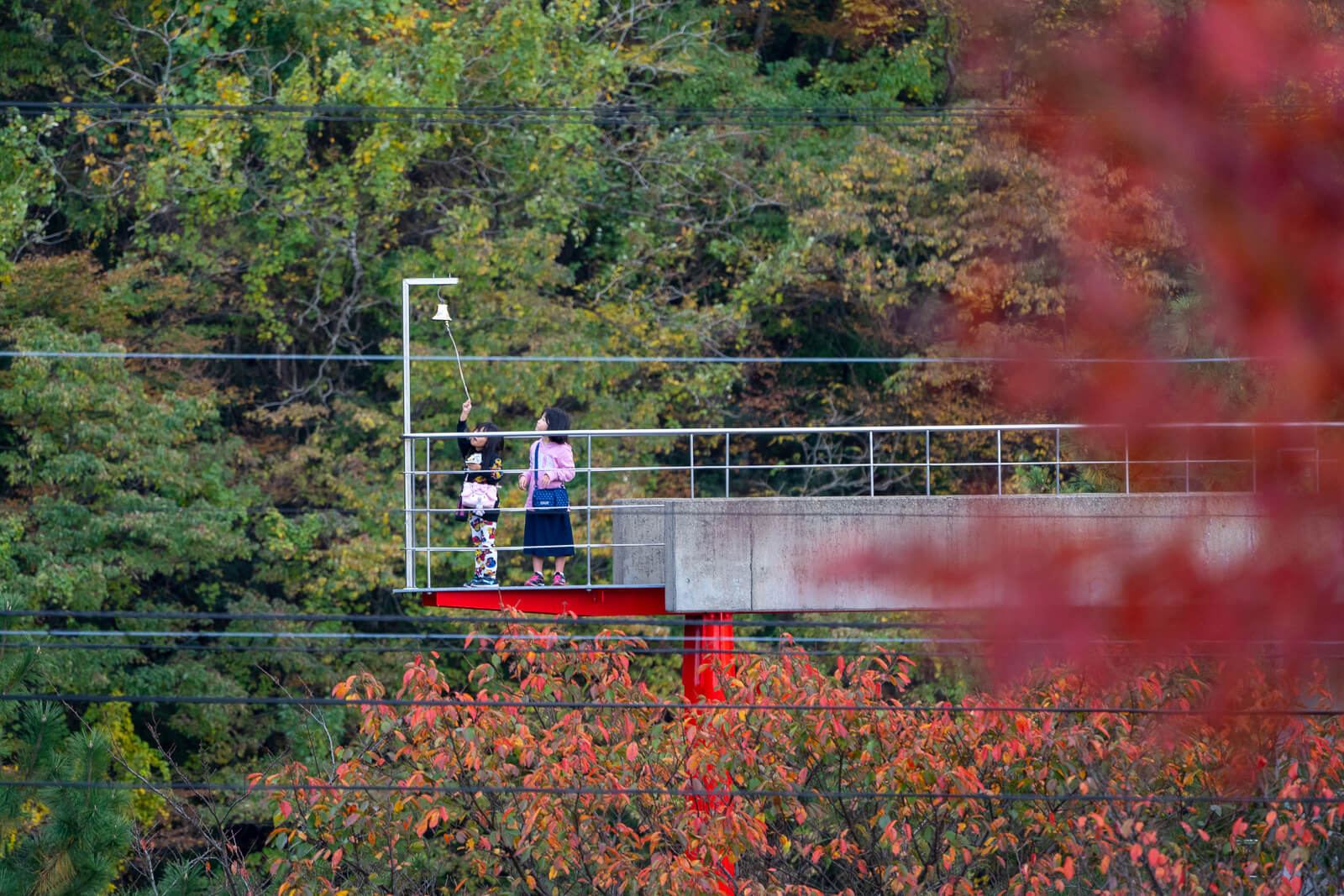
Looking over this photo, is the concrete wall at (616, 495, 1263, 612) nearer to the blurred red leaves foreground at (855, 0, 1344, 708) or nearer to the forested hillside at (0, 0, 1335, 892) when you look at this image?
the blurred red leaves foreground at (855, 0, 1344, 708)

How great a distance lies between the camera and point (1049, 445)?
60.3 feet

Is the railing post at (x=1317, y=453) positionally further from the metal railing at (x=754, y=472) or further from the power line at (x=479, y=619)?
the metal railing at (x=754, y=472)

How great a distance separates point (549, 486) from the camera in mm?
10414

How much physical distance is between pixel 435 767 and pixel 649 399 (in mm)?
11035

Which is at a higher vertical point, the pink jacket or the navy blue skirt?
the pink jacket

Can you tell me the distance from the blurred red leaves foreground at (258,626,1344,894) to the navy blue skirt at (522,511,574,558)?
119 centimetres

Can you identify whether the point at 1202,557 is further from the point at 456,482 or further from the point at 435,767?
the point at 456,482

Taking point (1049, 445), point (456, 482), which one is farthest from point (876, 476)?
point (456, 482)

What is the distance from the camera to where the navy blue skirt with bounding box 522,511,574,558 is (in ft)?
33.8

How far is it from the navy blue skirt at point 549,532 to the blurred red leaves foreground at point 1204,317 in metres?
7.50

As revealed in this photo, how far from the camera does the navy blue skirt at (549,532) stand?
1029 cm

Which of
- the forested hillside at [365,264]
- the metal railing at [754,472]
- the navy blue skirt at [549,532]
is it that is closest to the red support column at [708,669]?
the navy blue skirt at [549,532]

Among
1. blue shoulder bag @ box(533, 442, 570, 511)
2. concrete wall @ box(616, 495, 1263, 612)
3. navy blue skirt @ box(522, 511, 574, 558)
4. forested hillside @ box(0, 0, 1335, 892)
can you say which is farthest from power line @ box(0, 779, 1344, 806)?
forested hillside @ box(0, 0, 1335, 892)

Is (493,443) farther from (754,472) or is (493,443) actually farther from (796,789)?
(754,472)
